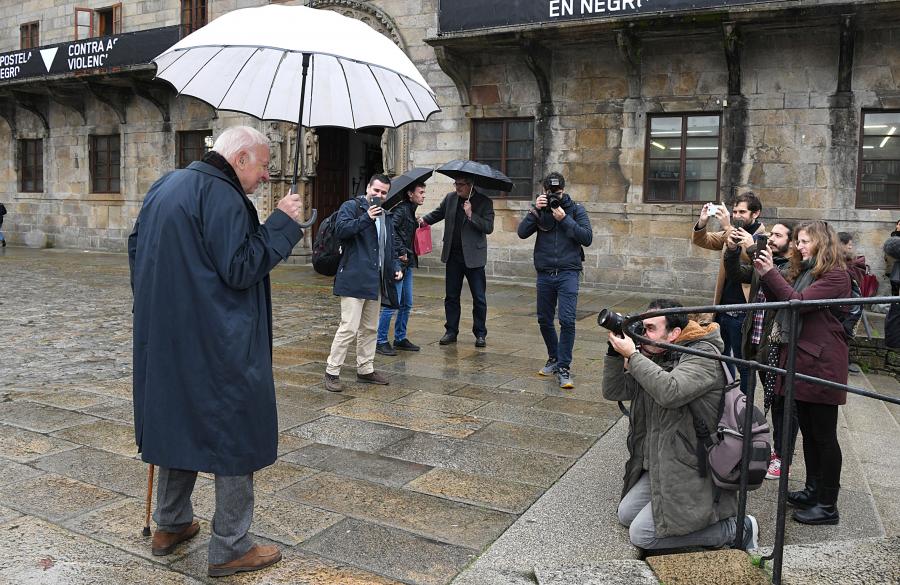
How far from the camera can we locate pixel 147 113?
20.0 m

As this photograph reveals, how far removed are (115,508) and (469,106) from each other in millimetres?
12278

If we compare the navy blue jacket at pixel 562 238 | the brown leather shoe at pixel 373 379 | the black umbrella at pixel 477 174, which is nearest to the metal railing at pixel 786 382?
the navy blue jacket at pixel 562 238

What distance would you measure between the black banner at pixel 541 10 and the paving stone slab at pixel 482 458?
374 inches

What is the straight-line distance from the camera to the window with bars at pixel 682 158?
43.2ft

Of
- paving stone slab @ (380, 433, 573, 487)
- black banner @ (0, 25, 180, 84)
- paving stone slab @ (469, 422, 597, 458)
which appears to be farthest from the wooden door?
paving stone slab @ (380, 433, 573, 487)

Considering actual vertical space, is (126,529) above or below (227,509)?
below

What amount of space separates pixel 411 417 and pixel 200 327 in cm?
282

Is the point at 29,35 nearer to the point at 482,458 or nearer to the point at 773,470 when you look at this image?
the point at 482,458

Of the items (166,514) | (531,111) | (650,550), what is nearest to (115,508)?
(166,514)

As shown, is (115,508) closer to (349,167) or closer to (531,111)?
(531,111)

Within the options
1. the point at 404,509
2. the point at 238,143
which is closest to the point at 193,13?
the point at 238,143

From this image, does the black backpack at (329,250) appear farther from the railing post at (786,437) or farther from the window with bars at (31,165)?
the window with bars at (31,165)

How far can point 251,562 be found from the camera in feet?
10.5

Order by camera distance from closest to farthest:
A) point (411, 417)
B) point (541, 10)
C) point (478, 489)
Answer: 1. point (478, 489)
2. point (411, 417)
3. point (541, 10)
